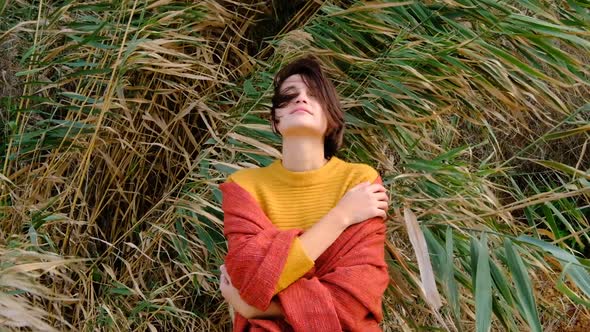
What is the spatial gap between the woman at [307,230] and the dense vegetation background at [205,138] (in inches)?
15.8

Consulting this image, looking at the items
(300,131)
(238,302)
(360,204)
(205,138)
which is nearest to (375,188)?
(360,204)

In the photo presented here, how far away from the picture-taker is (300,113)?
1.55 metres

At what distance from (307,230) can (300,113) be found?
0.69 ft

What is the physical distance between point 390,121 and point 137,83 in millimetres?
764

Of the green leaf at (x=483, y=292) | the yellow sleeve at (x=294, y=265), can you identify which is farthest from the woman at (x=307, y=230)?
the green leaf at (x=483, y=292)

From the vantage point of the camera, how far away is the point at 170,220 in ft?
7.12

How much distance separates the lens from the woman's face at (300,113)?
155 centimetres

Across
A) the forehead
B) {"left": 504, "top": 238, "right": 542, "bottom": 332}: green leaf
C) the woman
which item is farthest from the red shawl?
{"left": 504, "top": 238, "right": 542, "bottom": 332}: green leaf

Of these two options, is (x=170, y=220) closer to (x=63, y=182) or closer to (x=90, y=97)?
(x=63, y=182)

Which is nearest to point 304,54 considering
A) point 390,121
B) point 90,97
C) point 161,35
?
point 390,121

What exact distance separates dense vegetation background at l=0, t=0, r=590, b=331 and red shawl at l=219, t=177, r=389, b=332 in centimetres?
42

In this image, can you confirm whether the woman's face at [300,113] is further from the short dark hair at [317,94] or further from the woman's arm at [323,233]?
the woman's arm at [323,233]

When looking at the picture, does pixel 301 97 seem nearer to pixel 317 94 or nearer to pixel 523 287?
pixel 317 94

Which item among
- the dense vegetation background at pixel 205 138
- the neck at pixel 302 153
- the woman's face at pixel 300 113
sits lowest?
the dense vegetation background at pixel 205 138
